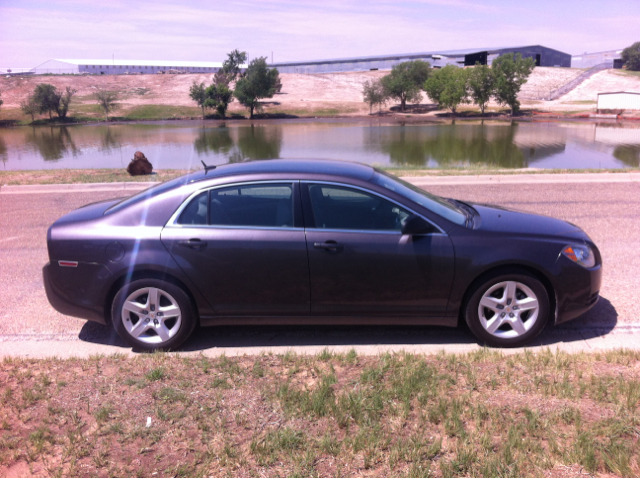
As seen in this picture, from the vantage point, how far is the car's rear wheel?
15.0ft

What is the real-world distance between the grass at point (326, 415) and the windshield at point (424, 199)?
1.22 m

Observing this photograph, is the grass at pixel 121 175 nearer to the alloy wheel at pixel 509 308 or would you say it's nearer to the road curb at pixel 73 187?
the road curb at pixel 73 187

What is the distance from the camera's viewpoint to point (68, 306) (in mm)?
4758

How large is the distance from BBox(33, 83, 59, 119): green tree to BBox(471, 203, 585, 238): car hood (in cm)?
8289

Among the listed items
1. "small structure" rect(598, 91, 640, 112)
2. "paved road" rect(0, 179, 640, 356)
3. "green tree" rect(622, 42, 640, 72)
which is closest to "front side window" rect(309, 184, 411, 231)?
"paved road" rect(0, 179, 640, 356)

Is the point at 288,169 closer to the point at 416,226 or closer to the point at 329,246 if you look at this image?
the point at 329,246

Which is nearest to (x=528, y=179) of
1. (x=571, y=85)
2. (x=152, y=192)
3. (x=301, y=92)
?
(x=152, y=192)

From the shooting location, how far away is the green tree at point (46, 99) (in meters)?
75.9

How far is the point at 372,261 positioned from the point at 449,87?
7167 centimetres

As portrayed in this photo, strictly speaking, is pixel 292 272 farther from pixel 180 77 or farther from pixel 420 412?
pixel 180 77

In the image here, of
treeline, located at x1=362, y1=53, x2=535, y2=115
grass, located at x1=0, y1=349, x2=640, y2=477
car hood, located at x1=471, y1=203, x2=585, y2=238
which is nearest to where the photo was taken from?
grass, located at x1=0, y1=349, x2=640, y2=477

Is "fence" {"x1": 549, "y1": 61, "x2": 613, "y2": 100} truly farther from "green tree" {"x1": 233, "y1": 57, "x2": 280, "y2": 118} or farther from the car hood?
the car hood

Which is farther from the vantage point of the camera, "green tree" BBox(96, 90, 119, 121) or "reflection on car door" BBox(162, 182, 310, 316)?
"green tree" BBox(96, 90, 119, 121)

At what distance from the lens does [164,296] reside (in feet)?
15.2
